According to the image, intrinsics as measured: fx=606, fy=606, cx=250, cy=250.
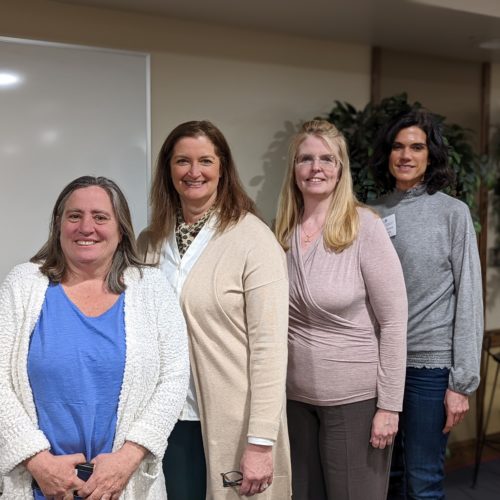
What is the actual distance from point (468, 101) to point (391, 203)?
1868 mm

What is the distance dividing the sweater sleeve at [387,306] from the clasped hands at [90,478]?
788 mm

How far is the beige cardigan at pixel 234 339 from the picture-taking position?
5.48 feet

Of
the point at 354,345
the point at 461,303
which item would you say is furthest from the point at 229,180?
the point at 461,303

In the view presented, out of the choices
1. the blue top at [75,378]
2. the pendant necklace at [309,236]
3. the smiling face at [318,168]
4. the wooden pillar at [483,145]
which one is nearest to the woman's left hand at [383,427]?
the pendant necklace at [309,236]

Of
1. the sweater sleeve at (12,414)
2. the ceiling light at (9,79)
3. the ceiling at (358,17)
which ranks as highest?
the ceiling at (358,17)

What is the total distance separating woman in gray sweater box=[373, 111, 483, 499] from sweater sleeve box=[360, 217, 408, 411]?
270mm

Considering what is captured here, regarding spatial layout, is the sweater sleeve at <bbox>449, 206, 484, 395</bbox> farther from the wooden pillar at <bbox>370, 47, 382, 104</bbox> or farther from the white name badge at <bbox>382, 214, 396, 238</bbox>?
the wooden pillar at <bbox>370, 47, 382, 104</bbox>

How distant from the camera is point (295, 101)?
3307 millimetres

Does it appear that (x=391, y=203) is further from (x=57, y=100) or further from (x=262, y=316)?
(x=57, y=100)

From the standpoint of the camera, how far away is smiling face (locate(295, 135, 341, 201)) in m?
1.93

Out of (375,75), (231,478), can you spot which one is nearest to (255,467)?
(231,478)

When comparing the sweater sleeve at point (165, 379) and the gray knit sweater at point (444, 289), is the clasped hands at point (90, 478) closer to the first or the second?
the sweater sleeve at point (165, 379)


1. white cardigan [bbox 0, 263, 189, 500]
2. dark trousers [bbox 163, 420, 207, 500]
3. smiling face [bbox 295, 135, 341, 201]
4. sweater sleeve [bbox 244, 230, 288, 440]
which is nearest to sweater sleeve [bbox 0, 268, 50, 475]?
white cardigan [bbox 0, 263, 189, 500]

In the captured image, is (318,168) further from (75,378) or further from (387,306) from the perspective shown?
(75,378)
